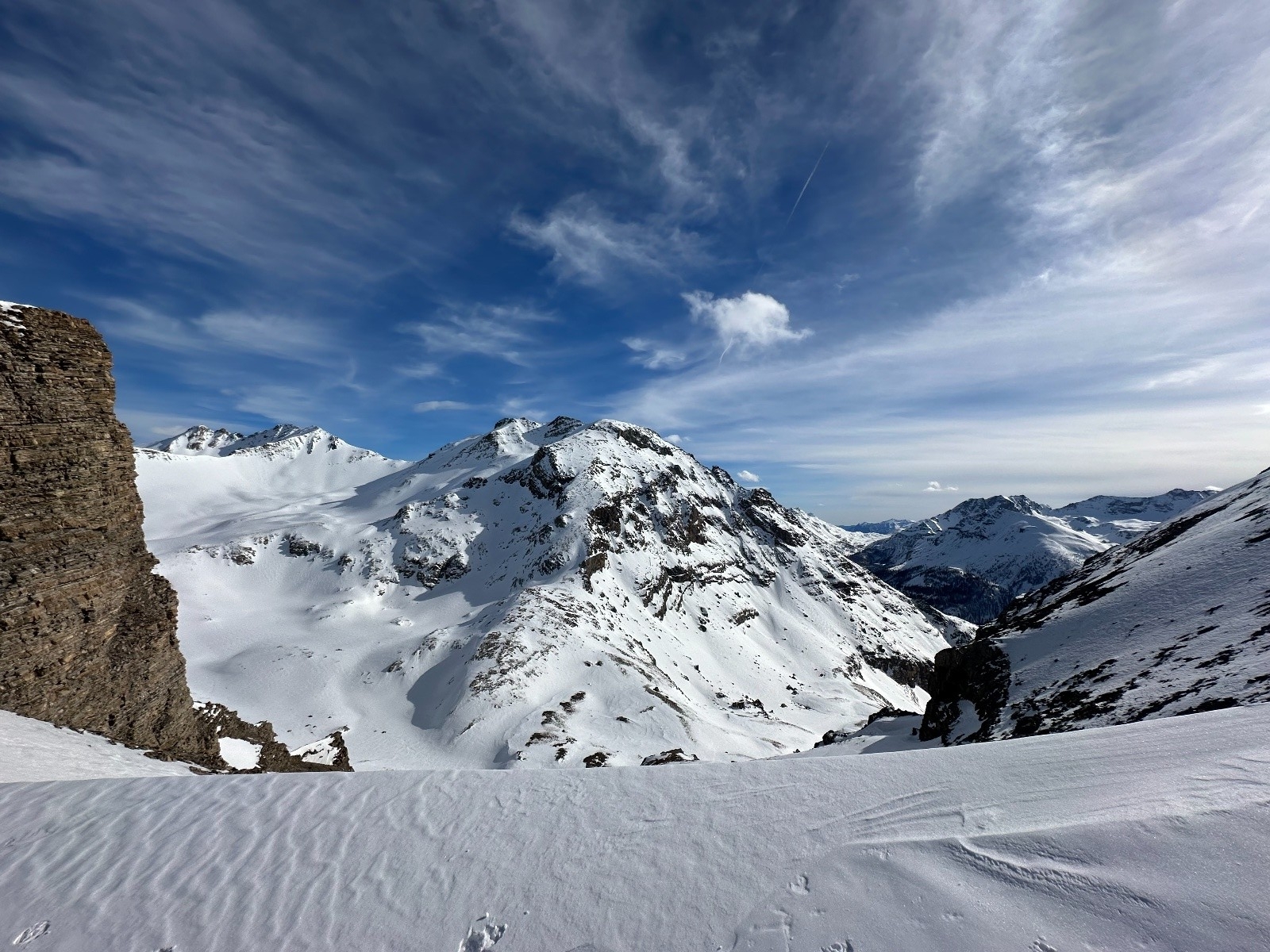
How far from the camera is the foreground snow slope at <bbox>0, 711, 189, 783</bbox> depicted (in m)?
9.43

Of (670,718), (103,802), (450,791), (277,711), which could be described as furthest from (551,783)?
(277,711)

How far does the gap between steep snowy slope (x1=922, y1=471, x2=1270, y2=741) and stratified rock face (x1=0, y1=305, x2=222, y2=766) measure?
2428 cm

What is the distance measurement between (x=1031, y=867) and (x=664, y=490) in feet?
400

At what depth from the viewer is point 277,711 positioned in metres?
51.6

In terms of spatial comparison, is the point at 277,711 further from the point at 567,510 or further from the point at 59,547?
the point at 567,510

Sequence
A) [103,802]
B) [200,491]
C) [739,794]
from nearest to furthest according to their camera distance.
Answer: [739,794], [103,802], [200,491]

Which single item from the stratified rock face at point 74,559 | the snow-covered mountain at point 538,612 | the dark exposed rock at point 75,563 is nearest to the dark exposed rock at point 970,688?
the dark exposed rock at point 75,563

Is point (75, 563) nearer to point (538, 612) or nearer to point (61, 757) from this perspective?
point (61, 757)

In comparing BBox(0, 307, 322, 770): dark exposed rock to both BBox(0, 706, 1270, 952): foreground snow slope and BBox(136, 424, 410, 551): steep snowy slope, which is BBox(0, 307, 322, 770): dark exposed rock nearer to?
BBox(0, 706, 1270, 952): foreground snow slope

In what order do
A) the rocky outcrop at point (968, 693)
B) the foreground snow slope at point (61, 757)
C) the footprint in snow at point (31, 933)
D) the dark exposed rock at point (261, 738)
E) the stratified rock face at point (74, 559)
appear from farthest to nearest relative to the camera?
the dark exposed rock at point (261, 738), the rocky outcrop at point (968, 693), the stratified rock face at point (74, 559), the foreground snow slope at point (61, 757), the footprint in snow at point (31, 933)

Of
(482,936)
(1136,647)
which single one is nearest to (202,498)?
(482,936)

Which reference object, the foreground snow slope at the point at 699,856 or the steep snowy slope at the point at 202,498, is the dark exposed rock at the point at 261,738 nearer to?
the foreground snow slope at the point at 699,856

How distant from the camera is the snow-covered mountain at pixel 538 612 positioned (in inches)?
1975

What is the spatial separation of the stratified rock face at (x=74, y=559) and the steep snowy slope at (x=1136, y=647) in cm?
2428
